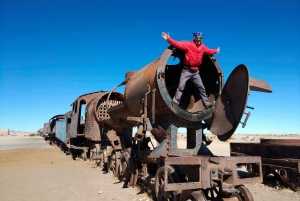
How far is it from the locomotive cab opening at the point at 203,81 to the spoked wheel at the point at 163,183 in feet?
5.51

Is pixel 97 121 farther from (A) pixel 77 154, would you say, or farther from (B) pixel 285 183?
(B) pixel 285 183

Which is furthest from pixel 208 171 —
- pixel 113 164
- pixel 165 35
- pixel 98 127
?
pixel 98 127

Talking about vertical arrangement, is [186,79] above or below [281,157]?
above

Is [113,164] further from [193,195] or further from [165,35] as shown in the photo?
[165,35]

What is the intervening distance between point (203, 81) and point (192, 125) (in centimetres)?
121

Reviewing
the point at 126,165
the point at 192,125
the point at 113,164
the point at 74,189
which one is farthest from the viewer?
the point at 113,164

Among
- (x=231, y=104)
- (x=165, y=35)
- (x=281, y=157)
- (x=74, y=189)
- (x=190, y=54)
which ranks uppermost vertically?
(x=165, y=35)

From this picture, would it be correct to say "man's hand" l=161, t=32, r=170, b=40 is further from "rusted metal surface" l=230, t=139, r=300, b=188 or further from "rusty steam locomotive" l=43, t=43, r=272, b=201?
"rusted metal surface" l=230, t=139, r=300, b=188

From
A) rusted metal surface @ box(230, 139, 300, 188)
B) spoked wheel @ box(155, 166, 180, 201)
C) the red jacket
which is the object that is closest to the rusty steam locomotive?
spoked wheel @ box(155, 166, 180, 201)

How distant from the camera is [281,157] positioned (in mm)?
7254

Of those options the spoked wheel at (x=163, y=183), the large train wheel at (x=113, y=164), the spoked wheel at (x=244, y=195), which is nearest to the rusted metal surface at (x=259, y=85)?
the spoked wheel at (x=244, y=195)

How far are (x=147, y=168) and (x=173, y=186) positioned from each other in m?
2.62

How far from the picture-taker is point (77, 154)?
15.3 metres

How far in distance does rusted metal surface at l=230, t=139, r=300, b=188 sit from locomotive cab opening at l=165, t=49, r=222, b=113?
10.6 feet
